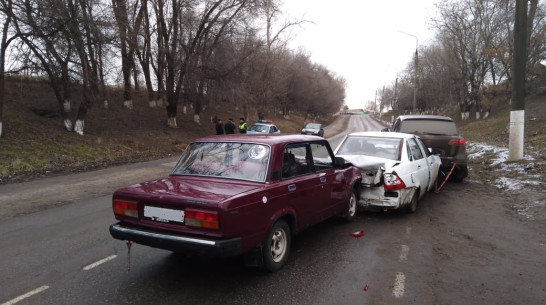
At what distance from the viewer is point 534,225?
634cm

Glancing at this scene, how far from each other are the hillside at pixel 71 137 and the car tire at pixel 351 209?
975 cm

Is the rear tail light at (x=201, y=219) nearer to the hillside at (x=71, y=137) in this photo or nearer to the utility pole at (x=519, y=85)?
the hillside at (x=71, y=137)

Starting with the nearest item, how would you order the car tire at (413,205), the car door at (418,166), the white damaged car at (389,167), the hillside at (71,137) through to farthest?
the white damaged car at (389,167), the car tire at (413,205), the car door at (418,166), the hillside at (71,137)

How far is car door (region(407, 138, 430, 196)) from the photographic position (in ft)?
23.0

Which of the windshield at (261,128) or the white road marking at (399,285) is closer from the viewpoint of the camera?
the white road marking at (399,285)

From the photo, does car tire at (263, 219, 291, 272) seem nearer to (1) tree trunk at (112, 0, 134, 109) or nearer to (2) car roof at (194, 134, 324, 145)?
(2) car roof at (194, 134, 324, 145)

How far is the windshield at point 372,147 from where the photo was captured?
7.27 metres

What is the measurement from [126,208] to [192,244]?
3.25ft

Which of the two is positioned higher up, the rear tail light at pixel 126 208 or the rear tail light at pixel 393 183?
the rear tail light at pixel 126 208

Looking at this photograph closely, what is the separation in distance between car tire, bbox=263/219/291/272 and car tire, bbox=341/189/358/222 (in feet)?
6.32

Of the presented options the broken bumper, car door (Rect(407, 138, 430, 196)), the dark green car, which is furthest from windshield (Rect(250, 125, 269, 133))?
the broken bumper

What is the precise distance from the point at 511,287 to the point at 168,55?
2281cm

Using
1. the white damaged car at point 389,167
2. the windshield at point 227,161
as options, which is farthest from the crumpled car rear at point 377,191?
the windshield at point 227,161

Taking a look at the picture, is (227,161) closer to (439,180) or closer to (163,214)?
(163,214)
